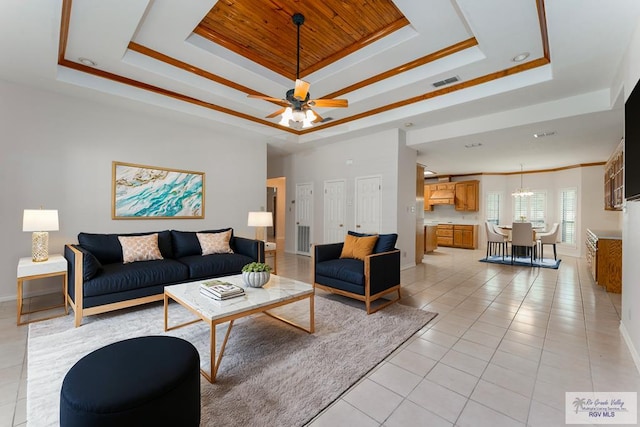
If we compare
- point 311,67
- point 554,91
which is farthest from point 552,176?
point 311,67

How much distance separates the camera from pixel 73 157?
12.9 feet

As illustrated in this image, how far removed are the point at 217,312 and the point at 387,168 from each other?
4.42m

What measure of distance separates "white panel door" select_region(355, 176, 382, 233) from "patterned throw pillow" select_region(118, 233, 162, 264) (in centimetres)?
383

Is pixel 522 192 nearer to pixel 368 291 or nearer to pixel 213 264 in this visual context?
pixel 368 291

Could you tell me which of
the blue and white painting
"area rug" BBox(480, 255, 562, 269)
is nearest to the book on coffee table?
the blue and white painting

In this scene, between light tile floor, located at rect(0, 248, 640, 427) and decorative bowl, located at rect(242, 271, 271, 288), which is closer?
light tile floor, located at rect(0, 248, 640, 427)

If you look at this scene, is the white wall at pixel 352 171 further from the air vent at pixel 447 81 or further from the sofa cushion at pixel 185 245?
the sofa cushion at pixel 185 245

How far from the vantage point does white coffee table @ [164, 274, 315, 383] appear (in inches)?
80.4

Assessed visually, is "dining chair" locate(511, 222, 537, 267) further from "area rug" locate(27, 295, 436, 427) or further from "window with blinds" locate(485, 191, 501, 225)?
"area rug" locate(27, 295, 436, 427)

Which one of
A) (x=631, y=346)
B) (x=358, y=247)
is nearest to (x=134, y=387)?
(x=358, y=247)

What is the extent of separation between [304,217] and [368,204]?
2039 mm

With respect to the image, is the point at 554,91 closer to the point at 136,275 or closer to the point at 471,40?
the point at 471,40

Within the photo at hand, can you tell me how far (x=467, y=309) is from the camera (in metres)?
3.49

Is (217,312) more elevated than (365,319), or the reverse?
(217,312)
